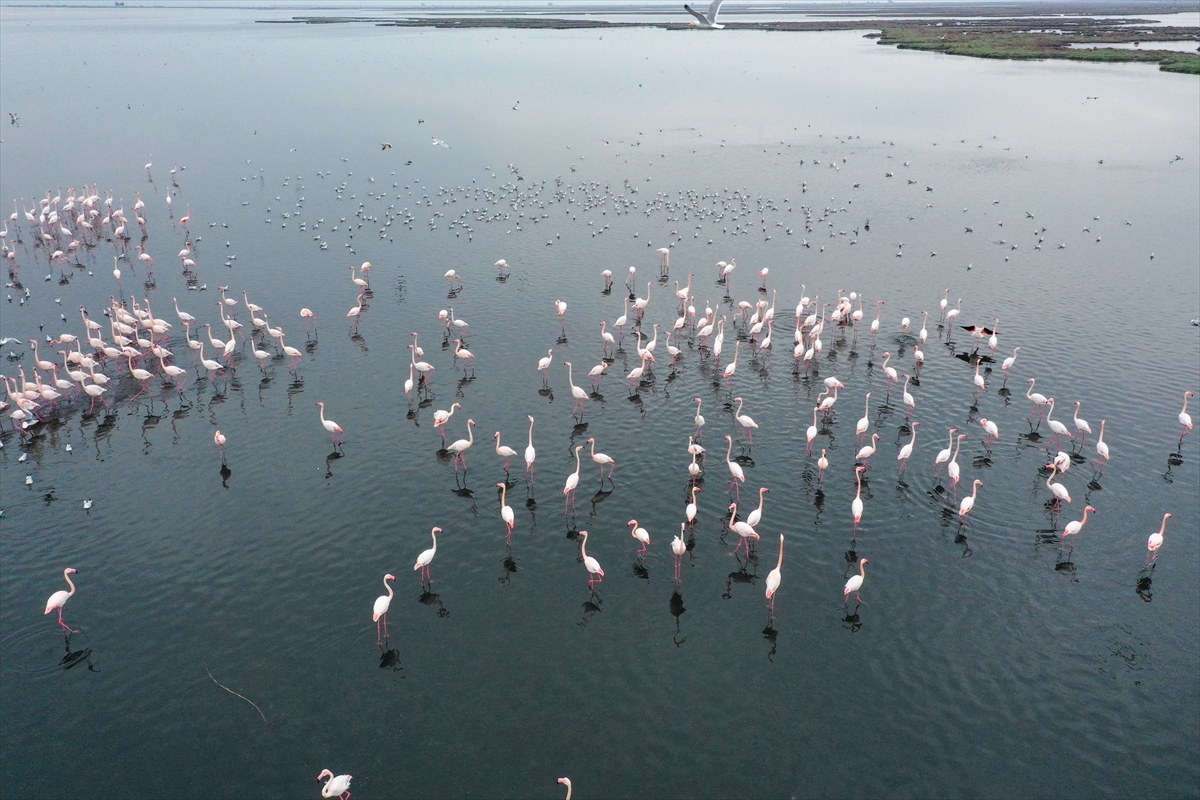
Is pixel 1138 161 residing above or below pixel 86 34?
below

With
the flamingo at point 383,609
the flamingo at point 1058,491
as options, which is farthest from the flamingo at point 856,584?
the flamingo at point 383,609

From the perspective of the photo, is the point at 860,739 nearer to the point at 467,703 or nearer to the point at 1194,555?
the point at 467,703

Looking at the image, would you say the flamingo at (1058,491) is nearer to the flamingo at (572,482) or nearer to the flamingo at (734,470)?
the flamingo at (734,470)

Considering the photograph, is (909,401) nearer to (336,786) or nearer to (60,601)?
(336,786)

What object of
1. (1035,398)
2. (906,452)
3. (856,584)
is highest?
(1035,398)

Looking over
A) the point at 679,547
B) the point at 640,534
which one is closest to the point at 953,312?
Answer: the point at 679,547

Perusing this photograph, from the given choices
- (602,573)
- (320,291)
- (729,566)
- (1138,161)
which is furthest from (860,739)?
(1138,161)

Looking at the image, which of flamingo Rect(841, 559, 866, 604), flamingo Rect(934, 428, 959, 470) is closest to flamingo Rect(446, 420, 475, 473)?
flamingo Rect(841, 559, 866, 604)
